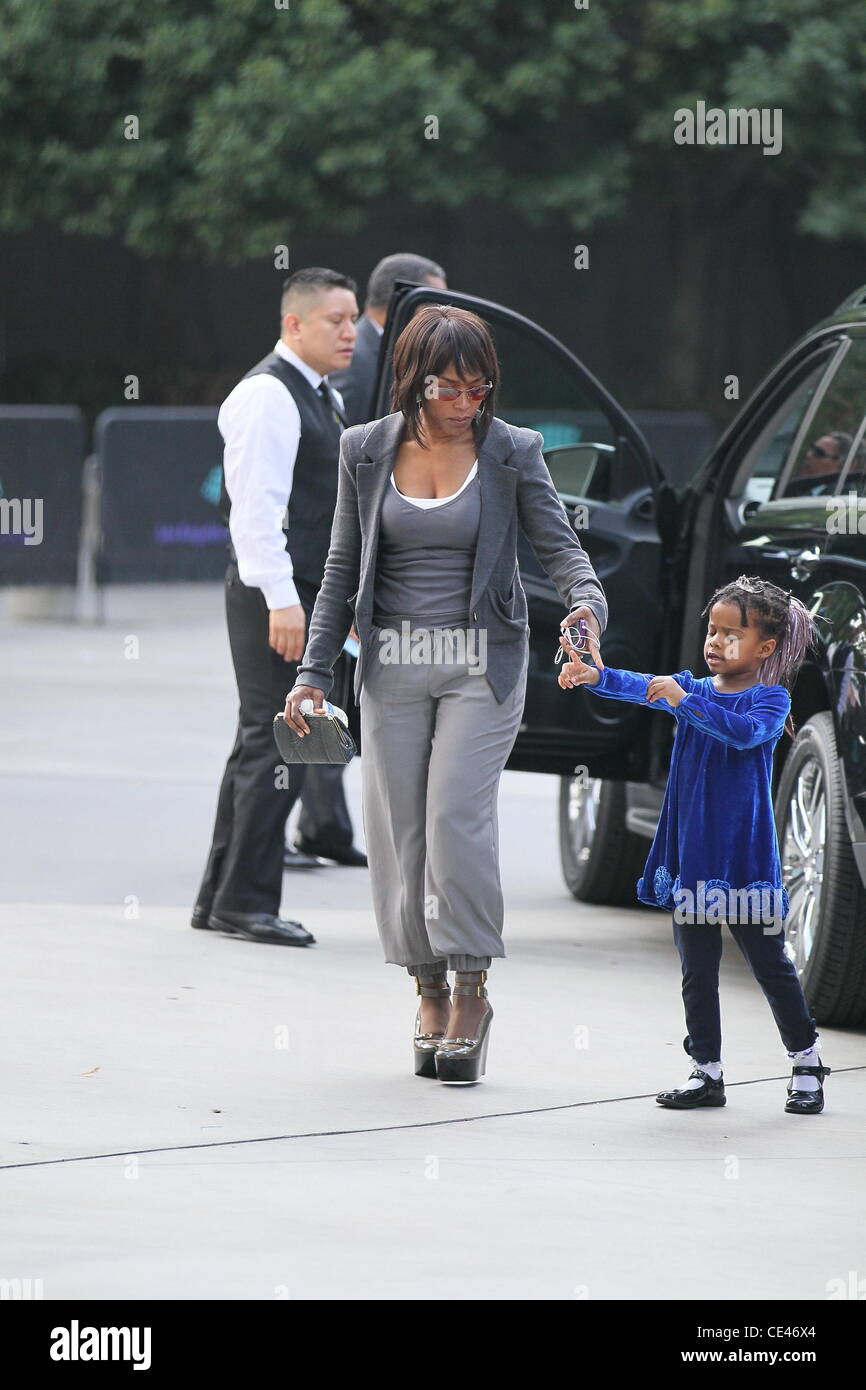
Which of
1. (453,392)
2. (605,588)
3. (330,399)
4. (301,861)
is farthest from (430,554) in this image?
(301,861)

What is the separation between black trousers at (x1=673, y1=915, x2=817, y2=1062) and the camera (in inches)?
211

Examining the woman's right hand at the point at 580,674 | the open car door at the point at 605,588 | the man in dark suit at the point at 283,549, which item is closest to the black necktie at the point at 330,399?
the man in dark suit at the point at 283,549

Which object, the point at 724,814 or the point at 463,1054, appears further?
the point at 463,1054

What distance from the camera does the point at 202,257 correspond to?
97.0ft

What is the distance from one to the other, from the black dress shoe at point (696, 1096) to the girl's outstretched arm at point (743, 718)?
2.53 feet

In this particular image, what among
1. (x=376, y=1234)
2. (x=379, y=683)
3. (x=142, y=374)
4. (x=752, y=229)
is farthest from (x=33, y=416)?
(x=752, y=229)

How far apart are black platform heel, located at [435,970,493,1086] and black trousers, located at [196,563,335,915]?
1.75 meters

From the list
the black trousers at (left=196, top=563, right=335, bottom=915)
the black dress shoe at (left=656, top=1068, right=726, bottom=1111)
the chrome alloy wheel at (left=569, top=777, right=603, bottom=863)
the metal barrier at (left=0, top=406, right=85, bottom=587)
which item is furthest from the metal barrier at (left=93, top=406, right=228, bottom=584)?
the black dress shoe at (left=656, top=1068, right=726, bottom=1111)

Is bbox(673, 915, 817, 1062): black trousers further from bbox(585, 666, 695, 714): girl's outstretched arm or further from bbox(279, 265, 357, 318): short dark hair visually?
bbox(279, 265, 357, 318): short dark hair

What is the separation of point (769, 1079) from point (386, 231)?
26.8m

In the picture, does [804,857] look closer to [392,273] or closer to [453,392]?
[453,392]

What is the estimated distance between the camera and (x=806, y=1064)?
5406mm

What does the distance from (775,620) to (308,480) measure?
7.53 ft

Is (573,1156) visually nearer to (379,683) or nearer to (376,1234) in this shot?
(376,1234)
